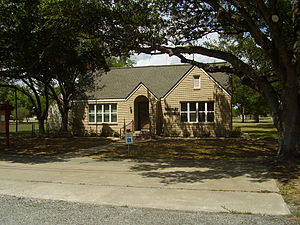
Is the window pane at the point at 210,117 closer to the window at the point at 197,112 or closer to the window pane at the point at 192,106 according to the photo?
the window at the point at 197,112

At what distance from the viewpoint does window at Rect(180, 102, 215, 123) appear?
24.2 m

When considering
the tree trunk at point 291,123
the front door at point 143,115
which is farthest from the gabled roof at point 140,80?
the tree trunk at point 291,123

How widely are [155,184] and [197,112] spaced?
55.9 feet

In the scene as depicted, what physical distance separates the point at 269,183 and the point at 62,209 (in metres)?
5.59

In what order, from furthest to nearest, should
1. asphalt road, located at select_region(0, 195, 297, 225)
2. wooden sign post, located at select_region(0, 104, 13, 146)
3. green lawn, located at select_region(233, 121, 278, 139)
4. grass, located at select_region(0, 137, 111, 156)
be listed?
green lawn, located at select_region(233, 121, 278, 139) < wooden sign post, located at select_region(0, 104, 13, 146) < grass, located at select_region(0, 137, 111, 156) < asphalt road, located at select_region(0, 195, 297, 225)

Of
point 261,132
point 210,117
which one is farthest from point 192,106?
point 261,132

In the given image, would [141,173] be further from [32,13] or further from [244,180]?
[32,13]

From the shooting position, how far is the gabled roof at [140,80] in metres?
26.4

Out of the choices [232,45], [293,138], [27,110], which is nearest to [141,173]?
[293,138]

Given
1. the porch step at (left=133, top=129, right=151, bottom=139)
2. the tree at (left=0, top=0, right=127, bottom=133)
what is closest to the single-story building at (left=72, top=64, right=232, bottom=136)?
the porch step at (left=133, top=129, right=151, bottom=139)

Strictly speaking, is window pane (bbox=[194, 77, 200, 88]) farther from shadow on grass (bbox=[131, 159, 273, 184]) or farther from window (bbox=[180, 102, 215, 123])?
shadow on grass (bbox=[131, 159, 273, 184])

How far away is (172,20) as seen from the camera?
13398mm

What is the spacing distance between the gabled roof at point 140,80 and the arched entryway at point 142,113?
120 cm

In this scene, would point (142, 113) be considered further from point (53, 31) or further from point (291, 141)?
point (291, 141)
